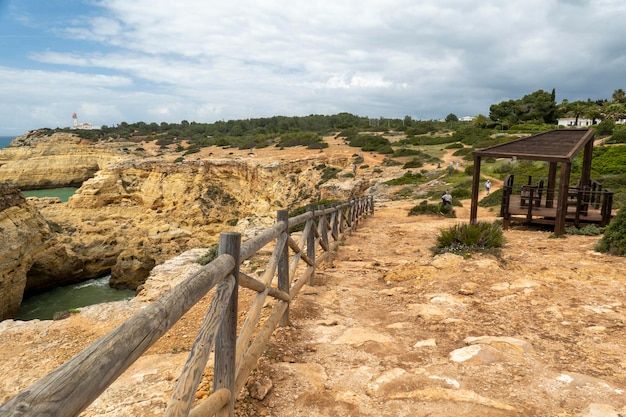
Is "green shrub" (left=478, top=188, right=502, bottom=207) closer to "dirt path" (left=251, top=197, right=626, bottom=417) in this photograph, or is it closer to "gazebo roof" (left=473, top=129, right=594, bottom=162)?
"gazebo roof" (left=473, top=129, right=594, bottom=162)

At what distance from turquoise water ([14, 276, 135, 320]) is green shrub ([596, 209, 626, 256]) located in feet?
54.3

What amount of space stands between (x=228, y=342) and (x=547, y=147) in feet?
36.6

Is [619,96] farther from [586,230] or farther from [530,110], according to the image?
[586,230]

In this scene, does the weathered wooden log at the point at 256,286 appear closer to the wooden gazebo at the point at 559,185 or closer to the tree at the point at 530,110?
the wooden gazebo at the point at 559,185

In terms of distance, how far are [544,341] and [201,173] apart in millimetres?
28622

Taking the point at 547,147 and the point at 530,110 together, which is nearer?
the point at 547,147

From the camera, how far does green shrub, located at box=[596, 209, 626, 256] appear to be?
770 centimetres

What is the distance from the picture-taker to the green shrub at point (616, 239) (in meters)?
7.70

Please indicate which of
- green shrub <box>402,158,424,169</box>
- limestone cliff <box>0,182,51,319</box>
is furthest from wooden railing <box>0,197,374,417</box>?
green shrub <box>402,158,424,169</box>

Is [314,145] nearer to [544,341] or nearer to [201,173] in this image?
[201,173]

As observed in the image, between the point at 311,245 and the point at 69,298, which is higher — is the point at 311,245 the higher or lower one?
the higher one

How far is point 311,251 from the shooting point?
657 cm

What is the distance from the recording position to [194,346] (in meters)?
2.14

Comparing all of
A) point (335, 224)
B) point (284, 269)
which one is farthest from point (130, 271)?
point (284, 269)
